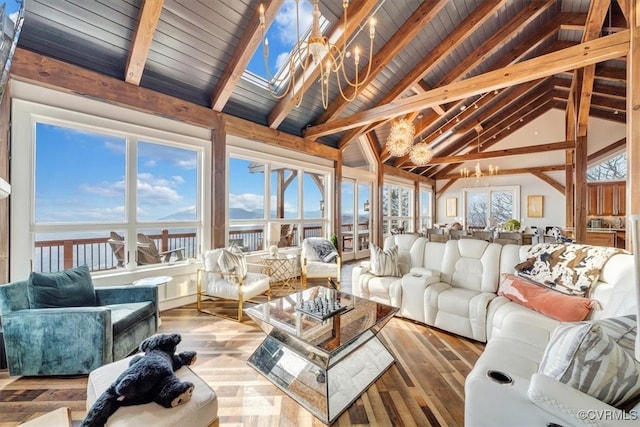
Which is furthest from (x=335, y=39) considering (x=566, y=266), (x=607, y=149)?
(x=607, y=149)

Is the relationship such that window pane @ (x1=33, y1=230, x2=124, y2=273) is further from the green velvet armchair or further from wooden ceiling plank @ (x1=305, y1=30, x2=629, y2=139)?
wooden ceiling plank @ (x1=305, y1=30, x2=629, y2=139)

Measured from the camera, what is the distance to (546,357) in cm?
129

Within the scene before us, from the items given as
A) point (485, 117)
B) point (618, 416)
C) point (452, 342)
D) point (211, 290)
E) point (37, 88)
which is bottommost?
point (452, 342)

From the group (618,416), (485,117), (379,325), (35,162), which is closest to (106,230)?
(35,162)

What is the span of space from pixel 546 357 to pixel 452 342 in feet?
5.27

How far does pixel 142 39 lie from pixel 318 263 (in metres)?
3.73

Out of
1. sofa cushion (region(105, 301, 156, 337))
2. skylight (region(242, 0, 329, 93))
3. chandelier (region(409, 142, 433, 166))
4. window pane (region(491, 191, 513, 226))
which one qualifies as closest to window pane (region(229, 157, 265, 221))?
skylight (region(242, 0, 329, 93))

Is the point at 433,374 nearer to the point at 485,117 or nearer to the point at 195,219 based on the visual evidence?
the point at 195,219

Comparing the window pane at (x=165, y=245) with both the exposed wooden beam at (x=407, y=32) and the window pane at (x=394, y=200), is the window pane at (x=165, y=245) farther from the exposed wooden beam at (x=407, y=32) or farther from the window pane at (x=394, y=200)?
the window pane at (x=394, y=200)

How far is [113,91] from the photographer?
314 cm

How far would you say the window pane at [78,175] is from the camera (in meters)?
2.87

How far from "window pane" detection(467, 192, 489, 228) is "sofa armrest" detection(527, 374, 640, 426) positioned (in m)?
10.2

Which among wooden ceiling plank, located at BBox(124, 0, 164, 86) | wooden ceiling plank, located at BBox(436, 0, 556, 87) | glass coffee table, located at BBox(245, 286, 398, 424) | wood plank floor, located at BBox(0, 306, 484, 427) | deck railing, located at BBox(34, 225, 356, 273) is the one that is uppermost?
wooden ceiling plank, located at BBox(436, 0, 556, 87)
